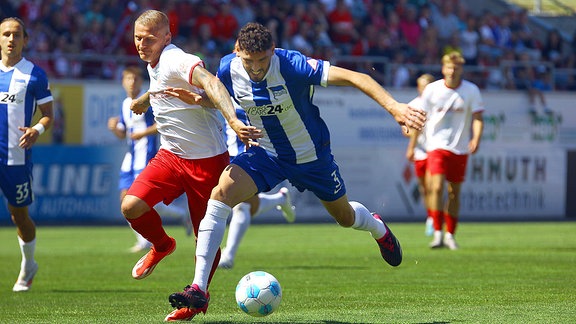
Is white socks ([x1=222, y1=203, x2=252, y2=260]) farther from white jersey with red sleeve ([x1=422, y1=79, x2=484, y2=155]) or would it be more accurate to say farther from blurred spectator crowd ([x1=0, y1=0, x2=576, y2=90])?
blurred spectator crowd ([x1=0, y1=0, x2=576, y2=90])

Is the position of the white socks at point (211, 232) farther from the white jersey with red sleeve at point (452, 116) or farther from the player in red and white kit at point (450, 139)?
the white jersey with red sleeve at point (452, 116)

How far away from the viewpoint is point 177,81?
783 cm

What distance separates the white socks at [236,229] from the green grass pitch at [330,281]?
27cm

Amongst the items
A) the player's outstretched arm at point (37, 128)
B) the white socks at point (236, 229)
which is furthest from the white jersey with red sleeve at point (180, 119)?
the white socks at point (236, 229)

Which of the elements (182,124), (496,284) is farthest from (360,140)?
(182,124)

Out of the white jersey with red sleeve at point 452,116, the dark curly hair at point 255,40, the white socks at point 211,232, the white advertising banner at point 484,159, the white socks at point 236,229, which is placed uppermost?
the dark curly hair at point 255,40

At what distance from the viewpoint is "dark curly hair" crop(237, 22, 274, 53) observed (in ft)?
24.4

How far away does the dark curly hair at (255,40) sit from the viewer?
24.4 feet

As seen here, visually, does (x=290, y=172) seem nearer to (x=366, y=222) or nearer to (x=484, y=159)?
(x=366, y=222)

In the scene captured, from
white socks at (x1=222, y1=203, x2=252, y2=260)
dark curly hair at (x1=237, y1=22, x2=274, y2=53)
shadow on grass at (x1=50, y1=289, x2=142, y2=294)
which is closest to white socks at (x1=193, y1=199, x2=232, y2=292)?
dark curly hair at (x1=237, y1=22, x2=274, y2=53)

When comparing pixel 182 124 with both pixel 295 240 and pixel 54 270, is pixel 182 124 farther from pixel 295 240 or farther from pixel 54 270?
pixel 295 240

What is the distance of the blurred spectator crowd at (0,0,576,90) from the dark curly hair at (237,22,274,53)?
12995mm

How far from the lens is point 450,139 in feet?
48.1

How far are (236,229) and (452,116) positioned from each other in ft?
13.9
